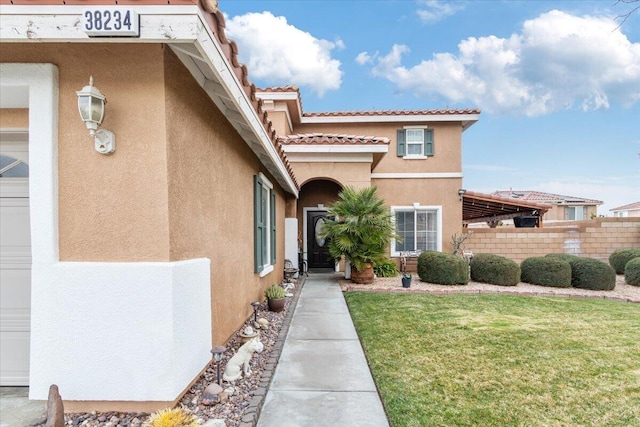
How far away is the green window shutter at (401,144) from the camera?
15195mm

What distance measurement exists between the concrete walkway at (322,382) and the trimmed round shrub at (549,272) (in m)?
7.94

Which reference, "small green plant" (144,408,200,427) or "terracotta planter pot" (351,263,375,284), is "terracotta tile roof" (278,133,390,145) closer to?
"terracotta planter pot" (351,263,375,284)

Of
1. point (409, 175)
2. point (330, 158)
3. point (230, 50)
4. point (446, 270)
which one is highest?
point (330, 158)

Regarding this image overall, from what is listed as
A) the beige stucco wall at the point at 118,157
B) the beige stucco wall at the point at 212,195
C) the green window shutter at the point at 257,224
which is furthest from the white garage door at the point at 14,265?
the green window shutter at the point at 257,224

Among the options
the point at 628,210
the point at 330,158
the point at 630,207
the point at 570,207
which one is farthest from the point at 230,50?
the point at 630,207

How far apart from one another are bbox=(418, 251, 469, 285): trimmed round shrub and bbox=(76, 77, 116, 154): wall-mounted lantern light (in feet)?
33.6

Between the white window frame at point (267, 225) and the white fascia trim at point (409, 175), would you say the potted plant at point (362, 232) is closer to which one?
the white window frame at point (267, 225)

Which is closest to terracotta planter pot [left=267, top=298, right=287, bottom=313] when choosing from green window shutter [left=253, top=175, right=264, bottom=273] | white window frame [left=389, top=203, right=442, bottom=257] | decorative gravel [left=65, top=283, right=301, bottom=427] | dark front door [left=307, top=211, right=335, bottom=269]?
green window shutter [left=253, top=175, right=264, bottom=273]

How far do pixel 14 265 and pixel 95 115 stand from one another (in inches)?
79.9

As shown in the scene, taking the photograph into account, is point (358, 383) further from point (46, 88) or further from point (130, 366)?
point (46, 88)

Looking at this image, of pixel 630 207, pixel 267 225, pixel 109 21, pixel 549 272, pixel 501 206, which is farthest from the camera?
pixel 630 207

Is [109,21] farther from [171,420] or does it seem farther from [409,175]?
[409,175]

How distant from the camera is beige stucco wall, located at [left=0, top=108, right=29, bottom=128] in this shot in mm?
3402

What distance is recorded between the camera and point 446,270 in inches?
436
